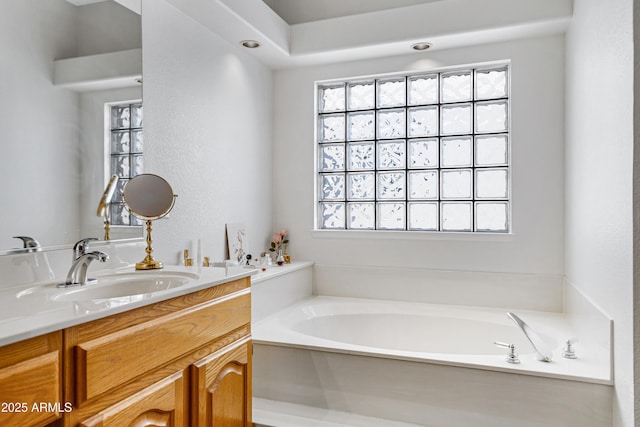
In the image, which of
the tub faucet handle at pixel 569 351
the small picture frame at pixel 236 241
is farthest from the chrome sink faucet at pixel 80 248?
the tub faucet handle at pixel 569 351

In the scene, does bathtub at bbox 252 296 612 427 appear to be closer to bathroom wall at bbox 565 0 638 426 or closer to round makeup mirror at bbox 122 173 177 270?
bathroom wall at bbox 565 0 638 426

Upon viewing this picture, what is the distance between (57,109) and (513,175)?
8.60 ft

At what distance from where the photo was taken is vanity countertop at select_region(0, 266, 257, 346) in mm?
980

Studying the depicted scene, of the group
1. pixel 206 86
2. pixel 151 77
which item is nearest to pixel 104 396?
pixel 151 77

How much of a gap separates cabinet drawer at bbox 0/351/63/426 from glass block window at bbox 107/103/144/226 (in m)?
1.03

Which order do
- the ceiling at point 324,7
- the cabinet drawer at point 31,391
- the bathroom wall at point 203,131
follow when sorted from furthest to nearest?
the ceiling at point 324,7 → the bathroom wall at point 203,131 → the cabinet drawer at point 31,391

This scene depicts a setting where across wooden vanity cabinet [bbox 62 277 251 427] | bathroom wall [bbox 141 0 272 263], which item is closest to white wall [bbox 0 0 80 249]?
bathroom wall [bbox 141 0 272 263]

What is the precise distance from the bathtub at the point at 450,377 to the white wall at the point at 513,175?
44 cm

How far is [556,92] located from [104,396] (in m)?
2.97

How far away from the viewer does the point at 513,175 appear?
2955mm

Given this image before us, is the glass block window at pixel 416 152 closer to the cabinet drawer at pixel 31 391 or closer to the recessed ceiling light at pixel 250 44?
the recessed ceiling light at pixel 250 44

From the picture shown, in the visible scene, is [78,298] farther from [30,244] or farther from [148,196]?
[148,196]

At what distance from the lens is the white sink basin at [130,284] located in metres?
1.53

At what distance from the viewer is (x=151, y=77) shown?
7.18ft
